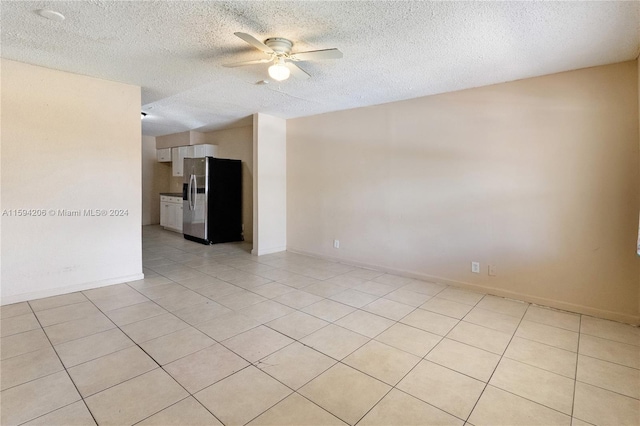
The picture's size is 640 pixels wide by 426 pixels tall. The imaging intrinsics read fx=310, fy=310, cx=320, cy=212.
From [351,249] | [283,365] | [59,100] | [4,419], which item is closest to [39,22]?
[59,100]

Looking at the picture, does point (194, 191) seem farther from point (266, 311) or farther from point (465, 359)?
point (465, 359)

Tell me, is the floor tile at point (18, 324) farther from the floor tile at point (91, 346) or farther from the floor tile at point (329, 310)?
the floor tile at point (329, 310)

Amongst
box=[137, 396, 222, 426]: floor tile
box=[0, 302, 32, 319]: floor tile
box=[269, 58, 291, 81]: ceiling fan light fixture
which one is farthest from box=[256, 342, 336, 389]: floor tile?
box=[0, 302, 32, 319]: floor tile

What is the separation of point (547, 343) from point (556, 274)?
1.01 metres

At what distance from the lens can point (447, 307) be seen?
314 cm

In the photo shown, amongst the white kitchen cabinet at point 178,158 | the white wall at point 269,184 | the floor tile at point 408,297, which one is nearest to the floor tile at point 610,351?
the floor tile at point 408,297

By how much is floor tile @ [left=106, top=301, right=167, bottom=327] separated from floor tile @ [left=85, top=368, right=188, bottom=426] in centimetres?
98

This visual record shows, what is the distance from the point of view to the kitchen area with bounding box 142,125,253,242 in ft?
21.6

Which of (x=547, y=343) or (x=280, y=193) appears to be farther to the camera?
(x=280, y=193)

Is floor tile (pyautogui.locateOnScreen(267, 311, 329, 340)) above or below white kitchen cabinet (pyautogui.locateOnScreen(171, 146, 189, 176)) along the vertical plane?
below

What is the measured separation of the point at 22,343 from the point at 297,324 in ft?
6.80

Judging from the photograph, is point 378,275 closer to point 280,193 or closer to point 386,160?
point 386,160

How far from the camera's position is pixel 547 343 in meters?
2.44

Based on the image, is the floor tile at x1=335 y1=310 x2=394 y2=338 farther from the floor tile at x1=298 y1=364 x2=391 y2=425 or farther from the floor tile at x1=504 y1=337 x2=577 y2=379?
the floor tile at x1=504 y1=337 x2=577 y2=379
